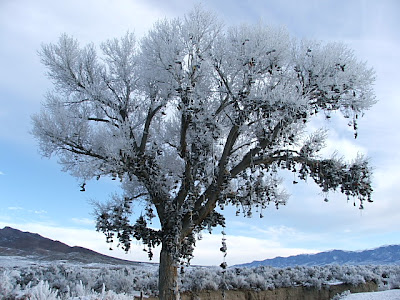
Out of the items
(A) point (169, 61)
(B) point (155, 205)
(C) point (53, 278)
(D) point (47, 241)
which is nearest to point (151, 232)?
(B) point (155, 205)

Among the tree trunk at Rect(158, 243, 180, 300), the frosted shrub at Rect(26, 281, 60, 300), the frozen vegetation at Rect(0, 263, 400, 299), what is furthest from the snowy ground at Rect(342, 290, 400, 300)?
Result: the frosted shrub at Rect(26, 281, 60, 300)

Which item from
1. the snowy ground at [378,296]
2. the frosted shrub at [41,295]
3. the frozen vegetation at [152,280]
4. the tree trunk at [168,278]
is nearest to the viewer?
the frosted shrub at [41,295]

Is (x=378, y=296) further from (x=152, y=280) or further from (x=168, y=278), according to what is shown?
(x=152, y=280)

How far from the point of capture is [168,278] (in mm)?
11250

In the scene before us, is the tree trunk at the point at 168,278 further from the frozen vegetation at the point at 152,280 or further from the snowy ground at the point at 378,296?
the snowy ground at the point at 378,296

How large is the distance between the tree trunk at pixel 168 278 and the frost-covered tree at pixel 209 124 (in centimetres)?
3

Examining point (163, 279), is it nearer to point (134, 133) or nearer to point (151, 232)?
point (151, 232)

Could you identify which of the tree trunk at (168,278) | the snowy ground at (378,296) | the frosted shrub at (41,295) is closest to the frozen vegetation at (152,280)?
the tree trunk at (168,278)

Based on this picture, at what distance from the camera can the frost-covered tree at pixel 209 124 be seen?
37.7ft

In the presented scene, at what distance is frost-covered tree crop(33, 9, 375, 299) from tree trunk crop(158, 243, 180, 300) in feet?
0.10

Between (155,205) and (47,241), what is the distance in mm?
62709

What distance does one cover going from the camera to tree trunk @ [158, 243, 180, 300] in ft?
36.4

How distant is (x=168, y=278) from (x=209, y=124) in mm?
5133

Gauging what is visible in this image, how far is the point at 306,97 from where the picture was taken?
11.1 meters
